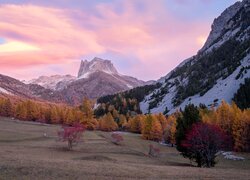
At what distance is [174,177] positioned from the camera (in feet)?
122

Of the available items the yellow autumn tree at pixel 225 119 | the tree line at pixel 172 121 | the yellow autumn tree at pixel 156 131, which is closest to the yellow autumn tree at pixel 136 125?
the tree line at pixel 172 121

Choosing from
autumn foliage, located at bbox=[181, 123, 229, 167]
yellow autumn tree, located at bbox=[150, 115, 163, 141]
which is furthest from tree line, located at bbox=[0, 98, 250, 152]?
autumn foliage, located at bbox=[181, 123, 229, 167]

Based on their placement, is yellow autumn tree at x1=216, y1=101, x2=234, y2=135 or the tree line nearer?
the tree line

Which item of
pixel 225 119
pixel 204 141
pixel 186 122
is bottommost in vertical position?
pixel 204 141

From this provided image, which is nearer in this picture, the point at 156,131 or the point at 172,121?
→ the point at 156,131

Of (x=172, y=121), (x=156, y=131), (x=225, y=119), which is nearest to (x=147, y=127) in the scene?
(x=156, y=131)

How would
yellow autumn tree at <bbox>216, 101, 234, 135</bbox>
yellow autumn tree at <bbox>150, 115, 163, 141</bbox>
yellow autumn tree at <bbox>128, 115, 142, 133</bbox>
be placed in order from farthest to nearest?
yellow autumn tree at <bbox>128, 115, 142, 133</bbox> < yellow autumn tree at <bbox>150, 115, 163, 141</bbox> < yellow autumn tree at <bbox>216, 101, 234, 135</bbox>

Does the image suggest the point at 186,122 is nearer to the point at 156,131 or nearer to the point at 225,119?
the point at 225,119

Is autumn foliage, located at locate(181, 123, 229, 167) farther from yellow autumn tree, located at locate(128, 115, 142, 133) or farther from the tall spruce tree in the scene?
yellow autumn tree, located at locate(128, 115, 142, 133)

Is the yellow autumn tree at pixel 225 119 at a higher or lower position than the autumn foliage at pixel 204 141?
higher

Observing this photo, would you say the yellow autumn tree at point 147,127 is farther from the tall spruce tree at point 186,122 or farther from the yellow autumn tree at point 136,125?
the tall spruce tree at point 186,122

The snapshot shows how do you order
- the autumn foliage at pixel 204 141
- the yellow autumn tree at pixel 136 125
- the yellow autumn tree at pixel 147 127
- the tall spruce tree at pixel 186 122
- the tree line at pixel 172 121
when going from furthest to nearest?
the yellow autumn tree at pixel 136 125, the yellow autumn tree at pixel 147 127, the tree line at pixel 172 121, the tall spruce tree at pixel 186 122, the autumn foliage at pixel 204 141

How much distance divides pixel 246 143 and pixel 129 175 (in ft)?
251

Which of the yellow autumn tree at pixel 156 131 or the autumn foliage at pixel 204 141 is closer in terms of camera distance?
the autumn foliage at pixel 204 141
